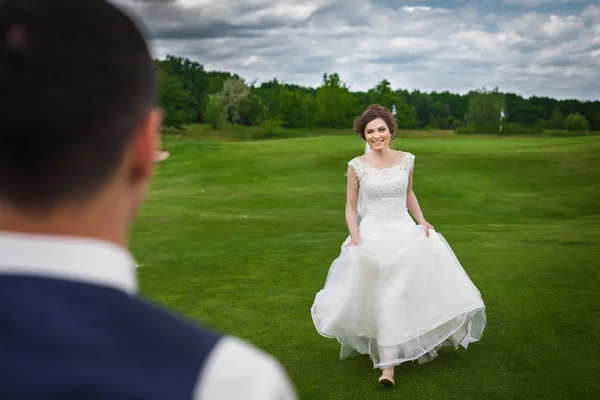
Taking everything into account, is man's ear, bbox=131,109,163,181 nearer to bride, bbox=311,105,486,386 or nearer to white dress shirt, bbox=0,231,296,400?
white dress shirt, bbox=0,231,296,400

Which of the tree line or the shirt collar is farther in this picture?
the tree line

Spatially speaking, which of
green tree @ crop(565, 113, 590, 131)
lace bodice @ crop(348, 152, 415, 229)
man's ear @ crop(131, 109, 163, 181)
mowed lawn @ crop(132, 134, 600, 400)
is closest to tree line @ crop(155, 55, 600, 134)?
green tree @ crop(565, 113, 590, 131)

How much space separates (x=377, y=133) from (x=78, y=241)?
21.8 feet

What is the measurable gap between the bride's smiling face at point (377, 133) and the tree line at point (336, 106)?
196 ft

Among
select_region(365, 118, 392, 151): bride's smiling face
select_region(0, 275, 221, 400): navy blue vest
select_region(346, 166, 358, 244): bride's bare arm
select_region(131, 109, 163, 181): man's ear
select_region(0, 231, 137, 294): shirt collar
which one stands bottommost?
select_region(346, 166, 358, 244): bride's bare arm

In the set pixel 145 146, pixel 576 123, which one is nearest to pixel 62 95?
pixel 145 146

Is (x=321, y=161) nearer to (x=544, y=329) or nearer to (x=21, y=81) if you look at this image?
(x=544, y=329)

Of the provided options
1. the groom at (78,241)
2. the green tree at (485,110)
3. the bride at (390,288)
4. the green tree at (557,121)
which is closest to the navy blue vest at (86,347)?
the groom at (78,241)

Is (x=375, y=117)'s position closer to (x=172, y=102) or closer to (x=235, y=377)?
(x=235, y=377)

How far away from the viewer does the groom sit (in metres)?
0.93

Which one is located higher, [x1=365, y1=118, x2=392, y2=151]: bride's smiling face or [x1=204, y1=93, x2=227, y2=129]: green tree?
[x1=365, y1=118, x2=392, y2=151]: bride's smiling face

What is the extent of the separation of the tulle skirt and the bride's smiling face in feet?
2.80

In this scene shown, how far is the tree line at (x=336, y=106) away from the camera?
72.4 metres

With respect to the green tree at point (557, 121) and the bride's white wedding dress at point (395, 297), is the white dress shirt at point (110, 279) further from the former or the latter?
the green tree at point (557, 121)
